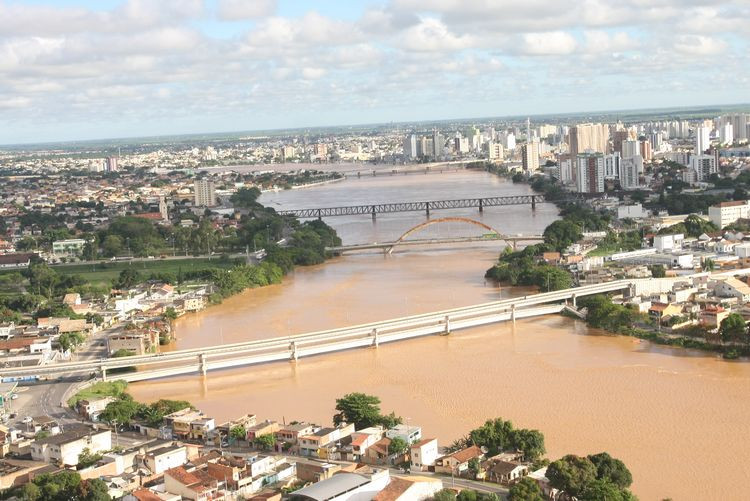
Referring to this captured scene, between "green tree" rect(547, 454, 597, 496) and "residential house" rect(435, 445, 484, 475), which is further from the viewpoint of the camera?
"residential house" rect(435, 445, 484, 475)

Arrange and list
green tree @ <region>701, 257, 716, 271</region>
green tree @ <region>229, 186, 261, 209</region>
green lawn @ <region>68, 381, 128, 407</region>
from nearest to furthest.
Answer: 1. green lawn @ <region>68, 381, 128, 407</region>
2. green tree @ <region>701, 257, 716, 271</region>
3. green tree @ <region>229, 186, 261, 209</region>

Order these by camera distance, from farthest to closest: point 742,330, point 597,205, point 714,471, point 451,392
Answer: point 597,205 < point 742,330 < point 451,392 < point 714,471

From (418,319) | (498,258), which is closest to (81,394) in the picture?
(418,319)

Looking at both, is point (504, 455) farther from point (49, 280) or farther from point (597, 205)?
point (597, 205)

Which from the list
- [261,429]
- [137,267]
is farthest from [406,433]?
[137,267]

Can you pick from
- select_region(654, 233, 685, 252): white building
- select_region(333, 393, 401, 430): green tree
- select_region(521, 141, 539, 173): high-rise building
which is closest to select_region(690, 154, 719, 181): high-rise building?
select_region(521, 141, 539, 173): high-rise building

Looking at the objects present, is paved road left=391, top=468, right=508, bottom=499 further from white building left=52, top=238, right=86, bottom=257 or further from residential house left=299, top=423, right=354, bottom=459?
white building left=52, top=238, right=86, bottom=257

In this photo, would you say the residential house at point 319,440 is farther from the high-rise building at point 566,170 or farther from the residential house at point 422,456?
the high-rise building at point 566,170

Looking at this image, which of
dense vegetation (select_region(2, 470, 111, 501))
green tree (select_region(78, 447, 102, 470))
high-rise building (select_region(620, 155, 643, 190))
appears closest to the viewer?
dense vegetation (select_region(2, 470, 111, 501))
